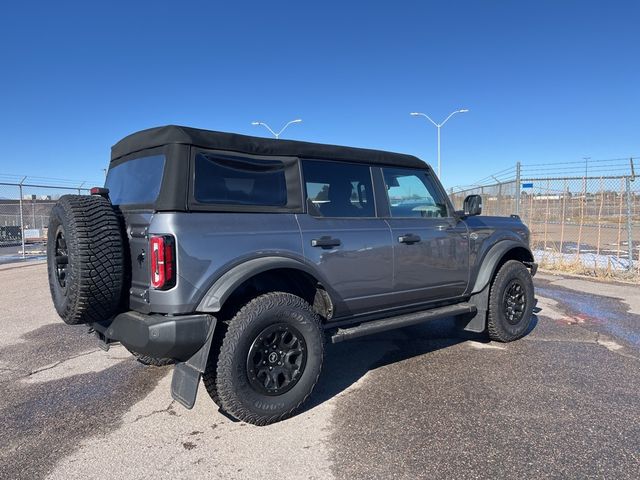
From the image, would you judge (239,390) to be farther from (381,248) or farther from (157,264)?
(381,248)

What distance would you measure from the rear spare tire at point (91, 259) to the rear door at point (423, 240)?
88.5 inches

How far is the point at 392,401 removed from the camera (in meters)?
3.65

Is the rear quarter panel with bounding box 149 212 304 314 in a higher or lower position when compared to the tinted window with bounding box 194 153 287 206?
lower

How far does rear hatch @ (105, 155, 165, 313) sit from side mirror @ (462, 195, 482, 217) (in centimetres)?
303

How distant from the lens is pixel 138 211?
3.24 m

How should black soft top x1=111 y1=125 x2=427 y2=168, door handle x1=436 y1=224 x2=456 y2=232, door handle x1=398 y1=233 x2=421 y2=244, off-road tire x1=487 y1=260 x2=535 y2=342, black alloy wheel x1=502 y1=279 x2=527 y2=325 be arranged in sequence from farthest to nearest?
black alloy wheel x1=502 y1=279 x2=527 y2=325
off-road tire x1=487 y1=260 x2=535 y2=342
door handle x1=436 y1=224 x2=456 y2=232
door handle x1=398 y1=233 x2=421 y2=244
black soft top x1=111 y1=125 x2=427 y2=168

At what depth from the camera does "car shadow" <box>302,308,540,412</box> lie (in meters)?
4.05

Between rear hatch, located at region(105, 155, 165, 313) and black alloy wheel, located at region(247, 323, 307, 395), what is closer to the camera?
rear hatch, located at region(105, 155, 165, 313)

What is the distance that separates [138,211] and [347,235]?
5.21ft

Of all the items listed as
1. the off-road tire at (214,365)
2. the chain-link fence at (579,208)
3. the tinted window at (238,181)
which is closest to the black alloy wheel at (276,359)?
the off-road tire at (214,365)

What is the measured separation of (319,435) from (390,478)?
65 centimetres

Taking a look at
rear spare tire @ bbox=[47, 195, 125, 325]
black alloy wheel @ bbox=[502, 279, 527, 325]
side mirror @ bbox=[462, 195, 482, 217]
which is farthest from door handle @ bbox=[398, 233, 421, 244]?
rear spare tire @ bbox=[47, 195, 125, 325]

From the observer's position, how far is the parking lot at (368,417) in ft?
9.09

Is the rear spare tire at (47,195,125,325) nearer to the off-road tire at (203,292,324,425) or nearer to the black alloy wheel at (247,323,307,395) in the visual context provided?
the off-road tire at (203,292,324,425)
